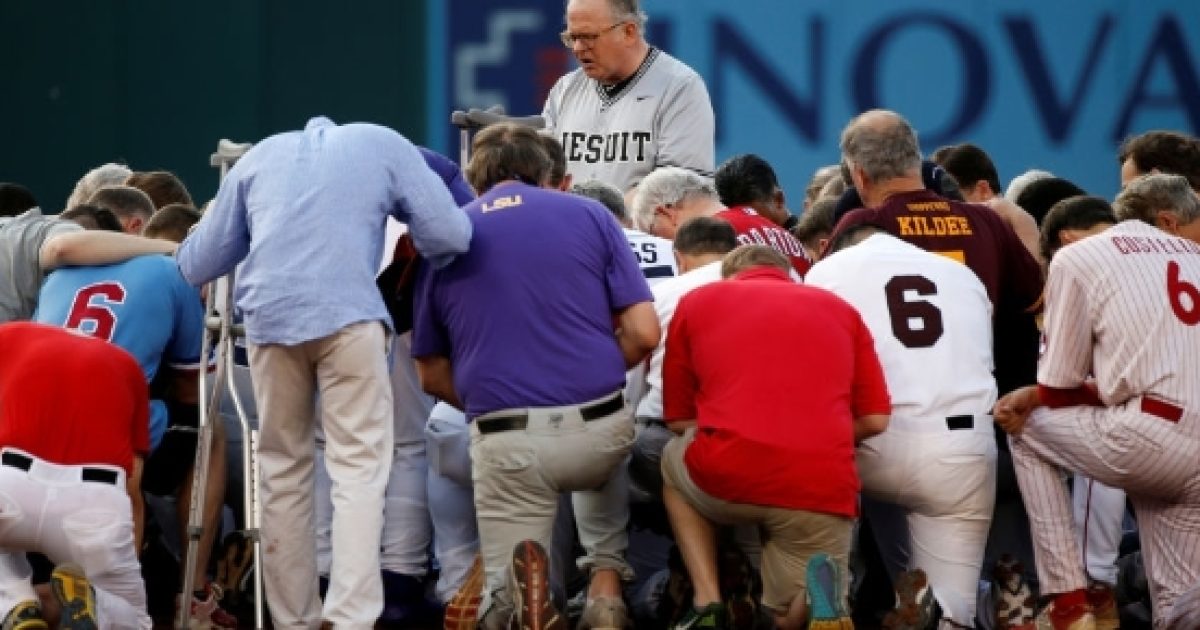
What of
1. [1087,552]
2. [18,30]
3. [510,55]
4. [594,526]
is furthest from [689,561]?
[18,30]

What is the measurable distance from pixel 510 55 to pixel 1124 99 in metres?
3.30

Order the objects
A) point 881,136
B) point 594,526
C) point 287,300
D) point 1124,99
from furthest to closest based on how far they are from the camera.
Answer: point 1124,99 → point 881,136 → point 594,526 → point 287,300

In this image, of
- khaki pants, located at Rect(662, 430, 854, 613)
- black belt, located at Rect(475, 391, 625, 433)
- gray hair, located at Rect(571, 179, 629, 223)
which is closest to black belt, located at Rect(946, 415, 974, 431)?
khaki pants, located at Rect(662, 430, 854, 613)

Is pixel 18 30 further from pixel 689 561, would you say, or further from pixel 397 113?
pixel 689 561

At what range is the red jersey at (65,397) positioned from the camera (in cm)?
729

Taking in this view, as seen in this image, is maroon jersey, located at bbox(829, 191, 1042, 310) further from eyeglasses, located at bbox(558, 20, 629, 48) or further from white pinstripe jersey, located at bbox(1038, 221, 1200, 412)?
eyeglasses, located at bbox(558, 20, 629, 48)

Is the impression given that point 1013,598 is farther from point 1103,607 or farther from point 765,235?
point 765,235

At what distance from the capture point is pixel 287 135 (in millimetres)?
7457

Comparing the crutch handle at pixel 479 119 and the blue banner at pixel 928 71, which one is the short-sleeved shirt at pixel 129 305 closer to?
the crutch handle at pixel 479 119

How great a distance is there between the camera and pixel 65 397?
7.33 metres

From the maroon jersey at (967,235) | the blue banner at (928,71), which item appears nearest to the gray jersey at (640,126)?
the maroon jersey at (967,235)

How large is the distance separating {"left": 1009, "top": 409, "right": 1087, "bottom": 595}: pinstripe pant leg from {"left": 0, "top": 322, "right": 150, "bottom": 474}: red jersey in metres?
2.76

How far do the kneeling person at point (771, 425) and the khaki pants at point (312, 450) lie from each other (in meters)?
0.92

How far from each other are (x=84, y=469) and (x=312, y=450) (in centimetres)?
67
